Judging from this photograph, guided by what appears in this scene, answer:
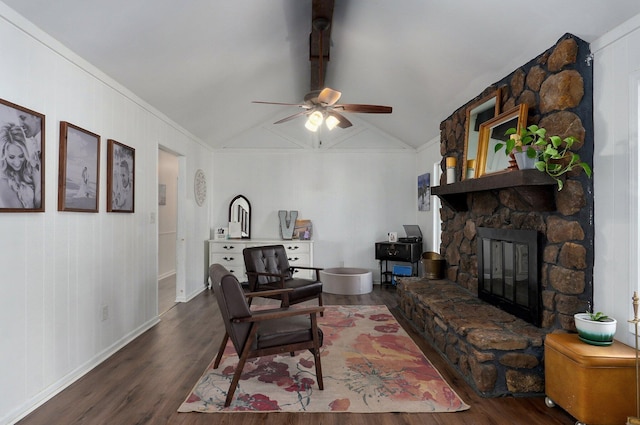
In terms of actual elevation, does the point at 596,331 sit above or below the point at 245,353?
above

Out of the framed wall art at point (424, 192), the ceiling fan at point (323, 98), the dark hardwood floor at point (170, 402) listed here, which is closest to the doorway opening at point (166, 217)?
the dark hardwood floor at point (170, 402)

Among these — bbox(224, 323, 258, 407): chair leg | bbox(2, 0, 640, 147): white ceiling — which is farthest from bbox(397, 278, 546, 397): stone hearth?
bbox(2, 0, 640, 147): white ceiling

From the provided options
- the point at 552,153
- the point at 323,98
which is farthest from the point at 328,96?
the point at 552,153

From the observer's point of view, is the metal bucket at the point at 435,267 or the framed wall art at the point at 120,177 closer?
the framed wall art at the point at 120,177

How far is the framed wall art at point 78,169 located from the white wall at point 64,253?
0.06 meters

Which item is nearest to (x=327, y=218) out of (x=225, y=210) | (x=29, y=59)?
(x=225, y=210)

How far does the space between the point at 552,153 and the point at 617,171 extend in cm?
37

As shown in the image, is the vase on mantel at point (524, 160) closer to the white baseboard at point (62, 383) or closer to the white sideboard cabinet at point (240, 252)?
the white baseboard at point (62, 383)

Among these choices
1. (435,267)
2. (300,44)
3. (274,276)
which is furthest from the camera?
(435,267)

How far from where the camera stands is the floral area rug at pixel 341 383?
232 centimetres

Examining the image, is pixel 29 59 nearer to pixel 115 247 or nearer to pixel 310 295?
pixel 115 247

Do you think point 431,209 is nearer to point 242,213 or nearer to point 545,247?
point 545,247

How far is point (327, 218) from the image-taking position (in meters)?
6.48

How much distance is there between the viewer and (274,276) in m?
4.13
